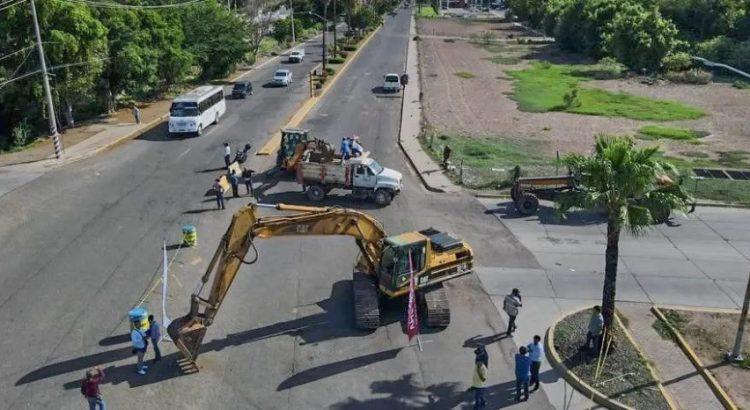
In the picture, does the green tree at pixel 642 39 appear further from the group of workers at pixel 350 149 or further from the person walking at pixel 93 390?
the person walking at pixel 93 390

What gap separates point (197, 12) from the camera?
63281mm

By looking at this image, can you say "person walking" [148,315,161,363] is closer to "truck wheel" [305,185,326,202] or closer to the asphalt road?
the asphalt road

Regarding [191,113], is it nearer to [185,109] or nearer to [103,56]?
[185,109]

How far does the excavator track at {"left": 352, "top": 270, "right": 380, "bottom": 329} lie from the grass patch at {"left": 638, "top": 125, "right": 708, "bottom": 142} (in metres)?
32.7

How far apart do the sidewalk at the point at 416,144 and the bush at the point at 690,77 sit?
1119 inches

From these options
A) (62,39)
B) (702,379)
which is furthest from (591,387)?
(62,39)

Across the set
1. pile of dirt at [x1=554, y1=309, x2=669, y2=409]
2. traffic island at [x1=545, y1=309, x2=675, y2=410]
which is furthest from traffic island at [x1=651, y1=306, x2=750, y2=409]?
pile of dirt at [x1=554, y1=309, x2=669, y2=409]

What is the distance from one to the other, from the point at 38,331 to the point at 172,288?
4.32 metres

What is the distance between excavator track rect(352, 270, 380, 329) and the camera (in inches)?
774

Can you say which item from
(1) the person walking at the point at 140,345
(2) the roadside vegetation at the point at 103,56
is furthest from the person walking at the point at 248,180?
(2) the roadside vegetation at the point at 103,56

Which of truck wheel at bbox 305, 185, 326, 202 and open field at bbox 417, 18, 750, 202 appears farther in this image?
open field at bbox 417, 18, 750, 202

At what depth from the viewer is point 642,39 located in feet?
254

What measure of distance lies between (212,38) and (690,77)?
50.8 m

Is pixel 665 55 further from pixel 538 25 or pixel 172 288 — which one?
pixel 172 288
